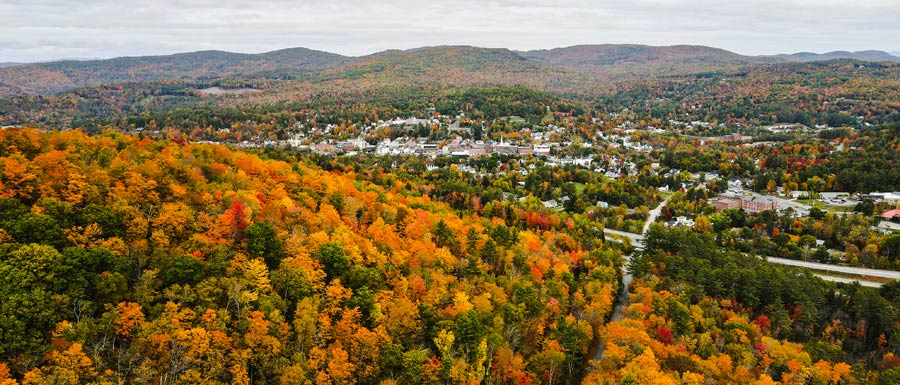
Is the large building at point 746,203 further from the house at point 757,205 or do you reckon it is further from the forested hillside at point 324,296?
the forested hillside at point 324,296

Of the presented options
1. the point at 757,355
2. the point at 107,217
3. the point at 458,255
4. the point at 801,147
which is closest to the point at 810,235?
the point at 757,355

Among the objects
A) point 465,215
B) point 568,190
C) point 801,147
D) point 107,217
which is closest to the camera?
point 107,217

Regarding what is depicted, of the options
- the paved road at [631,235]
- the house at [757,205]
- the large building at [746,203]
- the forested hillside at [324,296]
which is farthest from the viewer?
the large building at [746,203]

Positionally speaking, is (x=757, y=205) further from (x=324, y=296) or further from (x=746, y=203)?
(x=324, y=296)

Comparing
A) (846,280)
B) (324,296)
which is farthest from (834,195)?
(324,296)

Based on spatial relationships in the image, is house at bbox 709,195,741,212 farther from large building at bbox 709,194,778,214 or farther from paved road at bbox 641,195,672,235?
paved road at bbox 641,195,672,235

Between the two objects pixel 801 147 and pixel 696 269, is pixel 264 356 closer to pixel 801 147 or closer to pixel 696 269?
pixel 696 269

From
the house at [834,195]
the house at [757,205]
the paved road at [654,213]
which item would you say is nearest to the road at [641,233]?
the paved road at [654,213]

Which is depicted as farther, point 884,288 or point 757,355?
point 884,288
